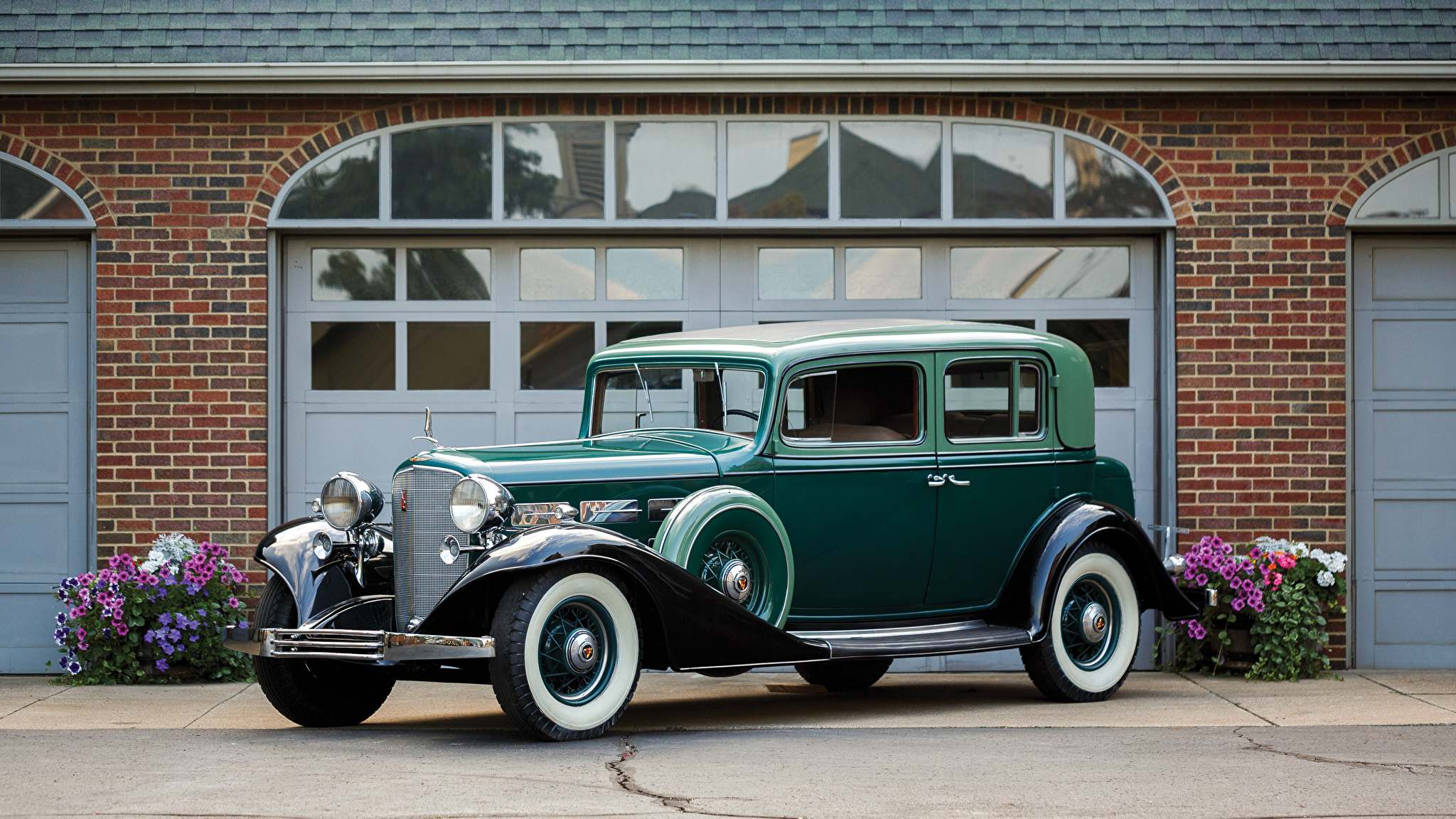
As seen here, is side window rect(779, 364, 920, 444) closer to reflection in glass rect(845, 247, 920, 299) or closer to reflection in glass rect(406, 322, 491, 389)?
reflection in glass rect(845, 247, 920, 299)

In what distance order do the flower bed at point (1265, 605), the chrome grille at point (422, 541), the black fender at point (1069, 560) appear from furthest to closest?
the flower bed at point (1265, 605) → the black fender at point (1069, 560) → the chrome grille at point (422, 541)

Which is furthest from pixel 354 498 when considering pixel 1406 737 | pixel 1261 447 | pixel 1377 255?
pixel 1377 255

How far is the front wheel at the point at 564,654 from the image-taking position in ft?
19.6

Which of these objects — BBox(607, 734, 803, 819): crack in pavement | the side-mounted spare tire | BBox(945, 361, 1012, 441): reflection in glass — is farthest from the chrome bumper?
BBox(945, 361, 1012, 441): reflection in glass

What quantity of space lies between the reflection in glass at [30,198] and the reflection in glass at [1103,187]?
19.2 feet

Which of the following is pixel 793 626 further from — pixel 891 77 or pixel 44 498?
pixel 44 498

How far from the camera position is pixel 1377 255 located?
955cm

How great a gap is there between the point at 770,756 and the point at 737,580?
3.24 ft

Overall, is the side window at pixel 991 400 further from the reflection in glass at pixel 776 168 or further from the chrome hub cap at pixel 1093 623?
the reflection in glass at pixel 776 168

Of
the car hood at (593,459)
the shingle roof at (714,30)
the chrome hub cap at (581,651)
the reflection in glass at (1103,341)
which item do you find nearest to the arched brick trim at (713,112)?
the shingle roof at (714,30)

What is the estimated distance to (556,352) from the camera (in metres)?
9.53

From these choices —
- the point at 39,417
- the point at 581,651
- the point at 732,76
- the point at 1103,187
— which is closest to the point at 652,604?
Answer: the point at 581,651

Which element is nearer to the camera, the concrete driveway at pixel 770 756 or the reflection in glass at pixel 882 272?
the concrete driveway at pixel 770 756

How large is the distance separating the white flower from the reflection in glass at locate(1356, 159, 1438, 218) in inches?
278
